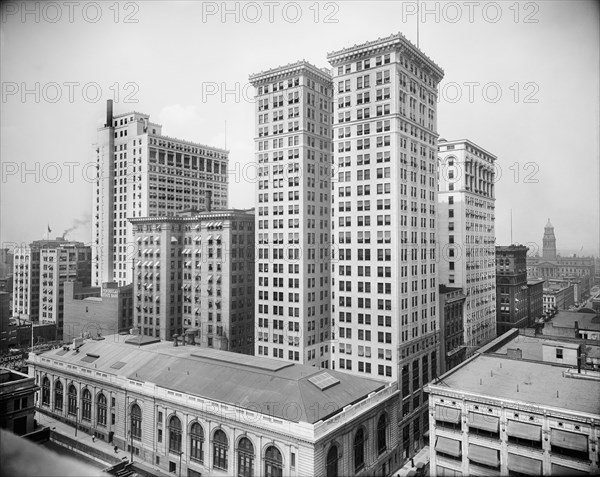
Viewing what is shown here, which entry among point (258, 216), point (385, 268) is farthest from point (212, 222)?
point (385, 268)

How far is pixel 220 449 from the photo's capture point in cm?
3406

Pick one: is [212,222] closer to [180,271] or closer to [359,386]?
[180,271]

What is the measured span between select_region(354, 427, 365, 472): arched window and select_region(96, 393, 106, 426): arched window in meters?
24.1

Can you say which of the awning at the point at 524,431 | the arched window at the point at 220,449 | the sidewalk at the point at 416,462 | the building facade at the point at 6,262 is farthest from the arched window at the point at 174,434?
the building facade at the point at 6,262

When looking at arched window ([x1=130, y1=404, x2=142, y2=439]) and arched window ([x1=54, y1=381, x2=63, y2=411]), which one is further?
arched window ([x1=54, y1=381, x2=63, y2=411])

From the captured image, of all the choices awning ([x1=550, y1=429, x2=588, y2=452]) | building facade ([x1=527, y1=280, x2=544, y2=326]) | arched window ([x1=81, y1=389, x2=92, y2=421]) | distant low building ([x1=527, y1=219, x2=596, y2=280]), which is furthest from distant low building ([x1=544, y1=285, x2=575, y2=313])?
arched window ([x1=81, y1=389, x2=92, y2=421])

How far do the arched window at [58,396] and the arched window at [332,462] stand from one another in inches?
1244

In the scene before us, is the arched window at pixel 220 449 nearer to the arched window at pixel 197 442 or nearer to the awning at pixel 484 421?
the arched window at pixel 197 442

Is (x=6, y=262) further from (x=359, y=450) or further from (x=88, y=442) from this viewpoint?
(x=359, y=450)

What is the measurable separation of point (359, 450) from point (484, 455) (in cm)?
924

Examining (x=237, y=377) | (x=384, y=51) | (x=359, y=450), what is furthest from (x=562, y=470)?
(x=384, y=51)

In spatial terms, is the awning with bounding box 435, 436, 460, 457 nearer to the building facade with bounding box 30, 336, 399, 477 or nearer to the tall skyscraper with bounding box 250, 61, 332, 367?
the building facade with bounding box 30, 336, 399, 477

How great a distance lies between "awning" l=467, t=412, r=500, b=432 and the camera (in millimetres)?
31672

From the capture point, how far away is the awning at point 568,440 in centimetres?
2803
